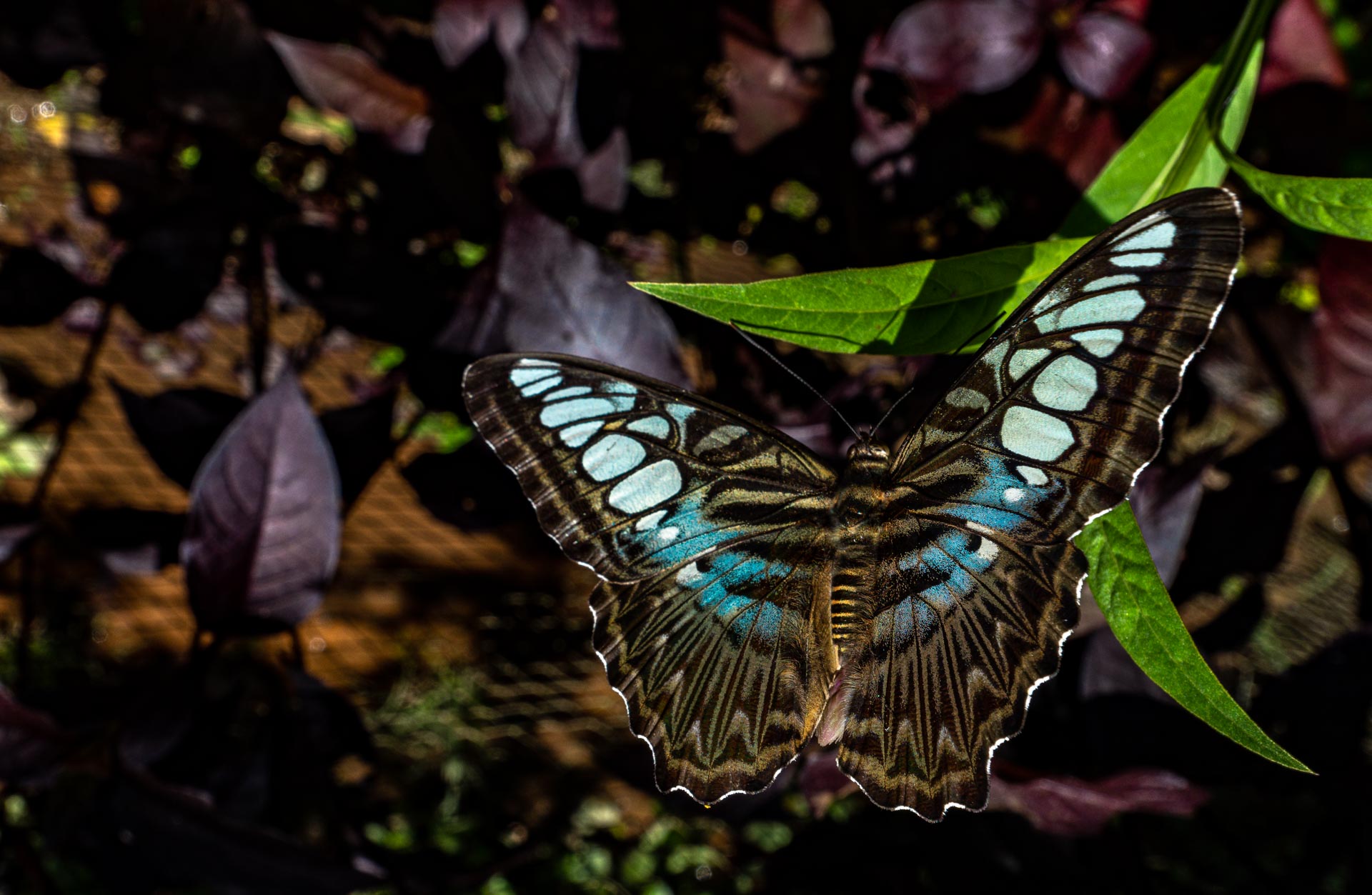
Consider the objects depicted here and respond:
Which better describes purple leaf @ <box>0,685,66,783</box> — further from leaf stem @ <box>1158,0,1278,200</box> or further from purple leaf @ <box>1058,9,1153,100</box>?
purple leaf @ <box>1058,9,1153,100</box>

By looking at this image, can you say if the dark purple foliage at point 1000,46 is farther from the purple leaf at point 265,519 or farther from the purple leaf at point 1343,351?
the purple leaf at point 265,519

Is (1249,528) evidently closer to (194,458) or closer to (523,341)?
(523,341)

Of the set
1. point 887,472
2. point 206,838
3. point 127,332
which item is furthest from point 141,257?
point 127,332

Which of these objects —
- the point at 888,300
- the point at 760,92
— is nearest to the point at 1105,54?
the point at 760,92

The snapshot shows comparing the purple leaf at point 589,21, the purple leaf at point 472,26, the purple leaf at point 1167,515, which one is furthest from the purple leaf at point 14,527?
the purple leaf at point 1167,515

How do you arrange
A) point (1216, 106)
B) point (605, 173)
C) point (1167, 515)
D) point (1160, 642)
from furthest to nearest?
point (605, 173), point (1167, 515), point (1216, 106), point (1160, 642)

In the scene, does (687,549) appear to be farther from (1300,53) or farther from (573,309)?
(1300,53)
